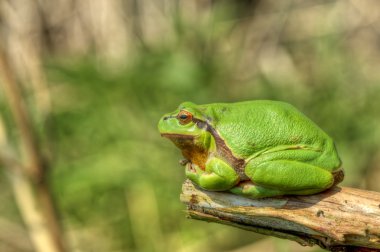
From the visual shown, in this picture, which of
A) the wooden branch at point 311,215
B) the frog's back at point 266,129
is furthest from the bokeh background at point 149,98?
the wooden branch at point 311,215

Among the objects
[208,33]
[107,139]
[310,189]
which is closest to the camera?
[310,189]

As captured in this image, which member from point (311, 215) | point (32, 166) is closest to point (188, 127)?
point (311, 215)

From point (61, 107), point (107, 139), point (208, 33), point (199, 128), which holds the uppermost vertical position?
point (208, 33)

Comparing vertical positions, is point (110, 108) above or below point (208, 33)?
below

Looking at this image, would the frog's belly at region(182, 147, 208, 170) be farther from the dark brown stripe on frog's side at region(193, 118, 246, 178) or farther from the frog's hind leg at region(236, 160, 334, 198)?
the frog's hind leg at region(236, 160, 334, 198)

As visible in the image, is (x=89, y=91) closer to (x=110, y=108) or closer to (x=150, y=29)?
(x=110, y=108)

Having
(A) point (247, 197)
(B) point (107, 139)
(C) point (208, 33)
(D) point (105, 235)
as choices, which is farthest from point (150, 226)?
(A) point (247, 197)

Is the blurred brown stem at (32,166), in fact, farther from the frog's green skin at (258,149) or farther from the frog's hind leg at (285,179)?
the frog's hind leg at (285,179)
